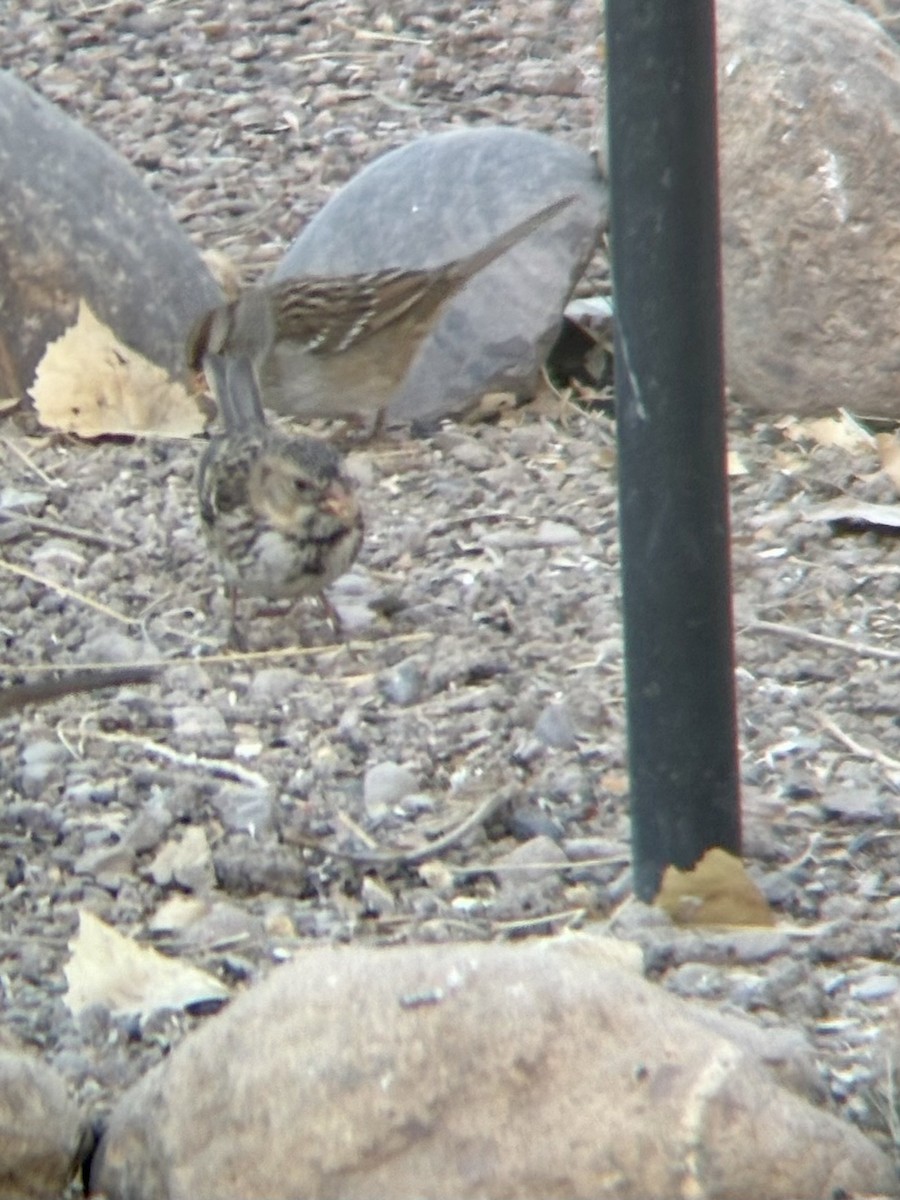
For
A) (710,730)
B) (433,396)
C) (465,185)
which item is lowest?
(433,396)

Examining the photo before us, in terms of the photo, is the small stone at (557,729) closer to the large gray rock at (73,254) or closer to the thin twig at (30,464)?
the thin twig at (30,464)

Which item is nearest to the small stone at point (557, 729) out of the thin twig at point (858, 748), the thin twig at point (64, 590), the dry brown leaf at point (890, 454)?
the thin twig at point (858, 748)

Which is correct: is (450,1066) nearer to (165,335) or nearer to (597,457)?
(597,457)

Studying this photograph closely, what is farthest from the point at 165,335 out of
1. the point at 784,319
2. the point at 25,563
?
the point at 784,319

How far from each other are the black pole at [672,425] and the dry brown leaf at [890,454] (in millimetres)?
2553

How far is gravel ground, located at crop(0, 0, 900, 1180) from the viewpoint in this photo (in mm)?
3762

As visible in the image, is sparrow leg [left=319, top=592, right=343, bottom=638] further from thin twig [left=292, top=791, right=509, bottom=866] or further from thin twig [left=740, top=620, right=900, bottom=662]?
thin twig [left=292, top=791, right=509, bottom=866]

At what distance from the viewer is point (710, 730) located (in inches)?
135

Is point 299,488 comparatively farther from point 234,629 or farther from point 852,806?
point 852,806

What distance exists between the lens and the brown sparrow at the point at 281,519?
5539mm

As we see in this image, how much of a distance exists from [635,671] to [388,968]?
2.33 ft

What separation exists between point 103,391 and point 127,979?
129 inches

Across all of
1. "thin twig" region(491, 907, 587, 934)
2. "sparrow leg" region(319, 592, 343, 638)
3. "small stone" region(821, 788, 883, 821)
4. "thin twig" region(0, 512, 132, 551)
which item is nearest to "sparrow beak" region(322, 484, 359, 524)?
"sparrow leg" region(319, 592, 343, 638)

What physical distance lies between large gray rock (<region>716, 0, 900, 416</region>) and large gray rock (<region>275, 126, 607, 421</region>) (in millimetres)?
618
